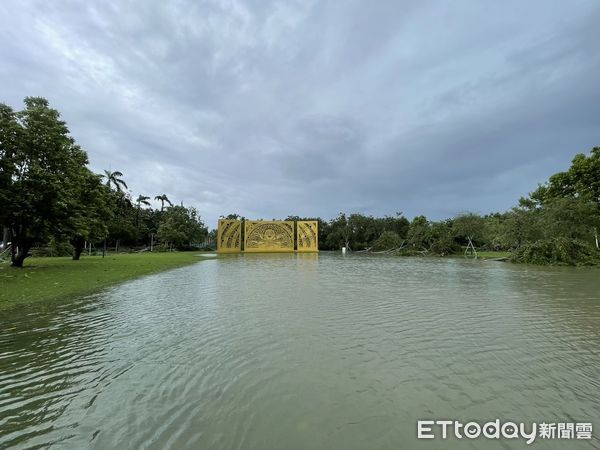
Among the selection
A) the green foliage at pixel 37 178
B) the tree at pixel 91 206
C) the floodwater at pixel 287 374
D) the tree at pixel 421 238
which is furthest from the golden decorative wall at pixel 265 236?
the floodwater at pixel 287 374

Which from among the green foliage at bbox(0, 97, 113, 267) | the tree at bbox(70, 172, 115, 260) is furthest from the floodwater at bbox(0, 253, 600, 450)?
the tree at bbox(70, 172, 115, 260)

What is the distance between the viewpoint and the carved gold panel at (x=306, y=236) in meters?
55.6

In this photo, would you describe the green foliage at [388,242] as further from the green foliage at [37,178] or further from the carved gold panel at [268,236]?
the green foliage at [37,178]

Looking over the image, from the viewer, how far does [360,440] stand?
2.65 meters

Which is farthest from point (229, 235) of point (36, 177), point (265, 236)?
point (36, 177)

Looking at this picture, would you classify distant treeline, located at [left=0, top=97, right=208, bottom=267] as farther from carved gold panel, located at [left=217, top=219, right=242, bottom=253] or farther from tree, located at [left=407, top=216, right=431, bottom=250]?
tree, located at [left=407, top=216, right=431, bottom=250]

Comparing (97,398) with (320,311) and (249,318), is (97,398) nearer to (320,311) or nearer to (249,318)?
(249,318)

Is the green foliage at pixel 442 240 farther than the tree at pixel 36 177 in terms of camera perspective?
Yes

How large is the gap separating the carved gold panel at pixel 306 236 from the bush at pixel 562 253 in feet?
116

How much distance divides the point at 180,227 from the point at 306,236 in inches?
887

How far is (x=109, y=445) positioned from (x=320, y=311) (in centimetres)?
505

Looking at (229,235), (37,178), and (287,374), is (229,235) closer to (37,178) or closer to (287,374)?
(37,178)

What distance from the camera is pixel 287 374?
12.9 ft

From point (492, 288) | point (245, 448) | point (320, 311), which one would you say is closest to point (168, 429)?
point (245, 448)
